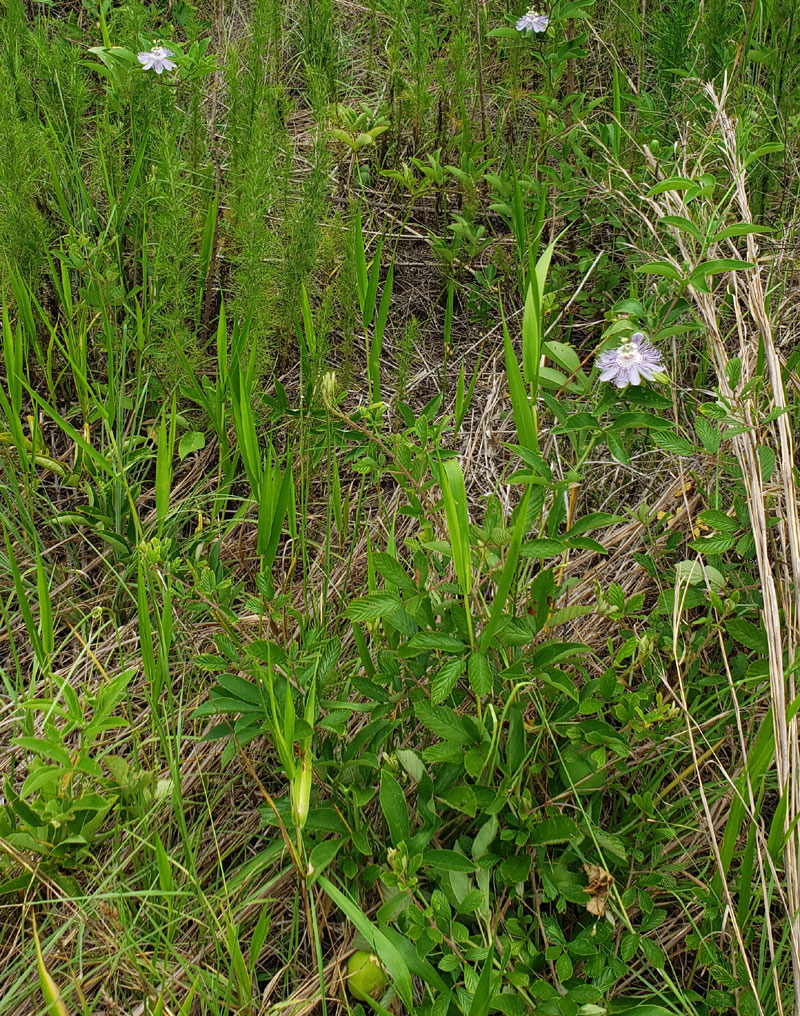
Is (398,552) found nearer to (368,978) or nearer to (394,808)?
(394,808)

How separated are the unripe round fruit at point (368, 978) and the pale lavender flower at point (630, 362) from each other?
976 mm

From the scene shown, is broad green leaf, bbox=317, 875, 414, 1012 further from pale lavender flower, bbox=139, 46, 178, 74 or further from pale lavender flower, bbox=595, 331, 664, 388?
pale lavender flower, bbox=139, 46, 178, 74

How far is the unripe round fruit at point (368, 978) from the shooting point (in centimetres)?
137

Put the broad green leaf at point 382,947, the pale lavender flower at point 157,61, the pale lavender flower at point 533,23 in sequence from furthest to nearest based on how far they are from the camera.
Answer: the pale lavender flower at point 533,23, the pale lavender flower at point 157,61, the broad green leaf at point 382,947

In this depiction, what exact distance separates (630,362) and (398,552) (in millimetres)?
733

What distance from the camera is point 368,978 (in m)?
1.37

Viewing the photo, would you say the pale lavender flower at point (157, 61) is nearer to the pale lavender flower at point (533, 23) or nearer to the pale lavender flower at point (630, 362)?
the pale lavender flower at point (533, 23)

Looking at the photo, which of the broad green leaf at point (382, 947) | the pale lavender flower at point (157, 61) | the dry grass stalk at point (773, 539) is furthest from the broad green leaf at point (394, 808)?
the pale lavender flower at point (157, 61)

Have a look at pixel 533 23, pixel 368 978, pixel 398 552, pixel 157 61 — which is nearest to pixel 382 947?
pixel 368 978

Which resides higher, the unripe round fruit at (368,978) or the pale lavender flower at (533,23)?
the pale lavender flower at (533,23)

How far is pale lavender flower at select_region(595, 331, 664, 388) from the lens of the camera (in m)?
1.49

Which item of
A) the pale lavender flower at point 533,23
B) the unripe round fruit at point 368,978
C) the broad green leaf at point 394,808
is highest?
the pale lavender flower at point 533,23

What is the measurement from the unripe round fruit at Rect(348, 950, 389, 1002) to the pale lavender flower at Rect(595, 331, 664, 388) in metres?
0.98

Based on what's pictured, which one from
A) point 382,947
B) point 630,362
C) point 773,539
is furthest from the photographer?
point 773,539
